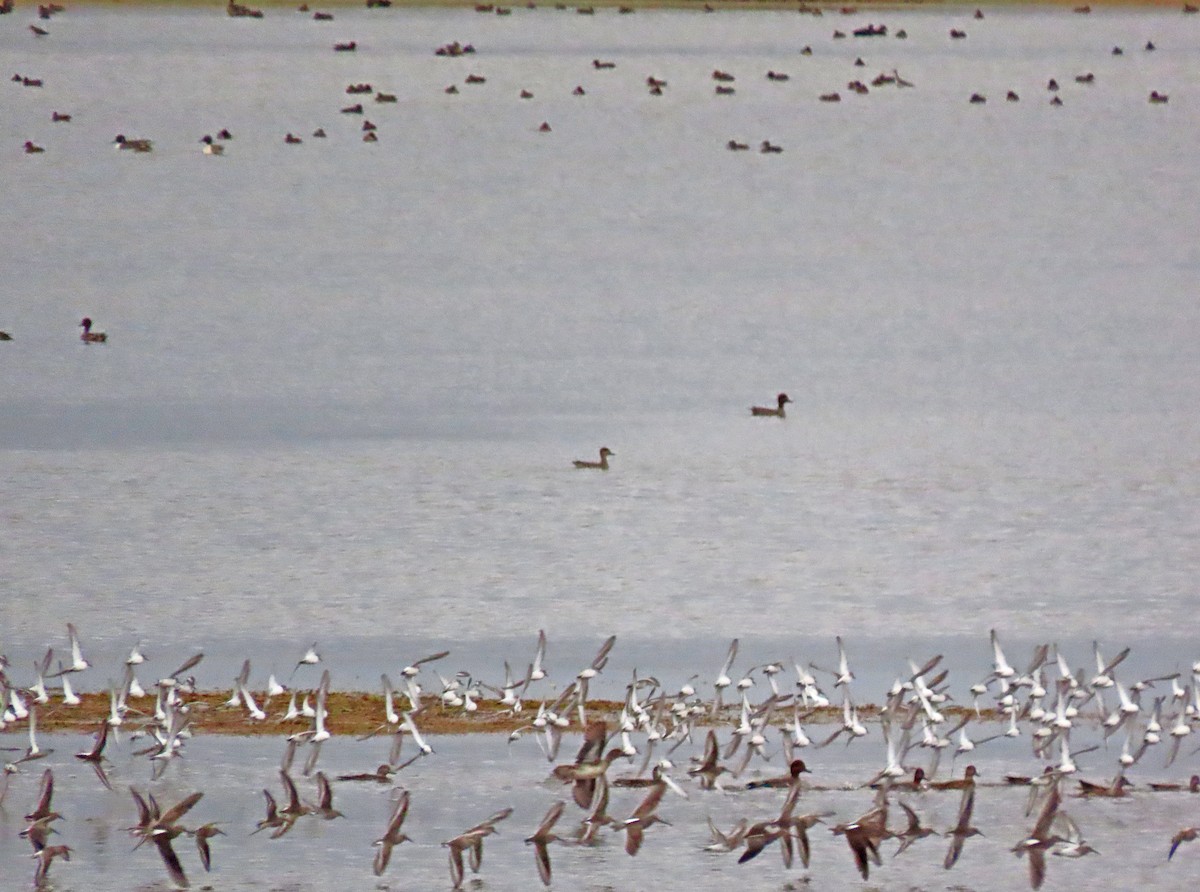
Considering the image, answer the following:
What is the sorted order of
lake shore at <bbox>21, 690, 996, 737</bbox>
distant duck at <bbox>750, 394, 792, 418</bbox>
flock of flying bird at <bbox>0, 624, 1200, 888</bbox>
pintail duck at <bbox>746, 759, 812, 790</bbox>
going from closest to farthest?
flock of flying bird at <bbox>0, 624, 1200, 888</bbox> → pintail duck at <bbox>746, 759, 812, 790</bbox> → lake shore at <bbox>21, 690, 996, 737</bbox> → distant duck at <bbox>750, 394, 792, 418</bbox>

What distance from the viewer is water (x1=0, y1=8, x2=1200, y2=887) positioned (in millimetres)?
17750

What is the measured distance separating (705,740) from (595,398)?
14.7 metres

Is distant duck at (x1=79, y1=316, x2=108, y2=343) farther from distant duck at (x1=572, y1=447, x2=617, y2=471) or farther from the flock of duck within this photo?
the flock of duck

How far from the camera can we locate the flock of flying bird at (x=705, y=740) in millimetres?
11930

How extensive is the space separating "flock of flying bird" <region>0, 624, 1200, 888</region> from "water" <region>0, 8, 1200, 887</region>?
23 centimetres

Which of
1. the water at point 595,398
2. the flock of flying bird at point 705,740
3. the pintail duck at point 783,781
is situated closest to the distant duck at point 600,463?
the water at point 595,398

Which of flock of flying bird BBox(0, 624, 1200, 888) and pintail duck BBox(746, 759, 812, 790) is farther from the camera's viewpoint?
pintail duck BBox(746, 759, 812, 790)

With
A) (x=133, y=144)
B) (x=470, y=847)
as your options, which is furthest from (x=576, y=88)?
(x=470, y=847)

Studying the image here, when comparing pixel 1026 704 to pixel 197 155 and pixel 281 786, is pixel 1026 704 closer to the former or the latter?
pixel 281 786

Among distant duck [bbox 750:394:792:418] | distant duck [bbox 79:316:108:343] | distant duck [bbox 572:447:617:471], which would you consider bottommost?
distant duck [bbox 572:447:617:471]

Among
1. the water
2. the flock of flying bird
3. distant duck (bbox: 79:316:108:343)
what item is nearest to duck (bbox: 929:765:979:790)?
the flock of flying bird

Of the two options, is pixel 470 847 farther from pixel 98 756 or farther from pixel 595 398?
pixel 595 398

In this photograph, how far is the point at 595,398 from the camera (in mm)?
28891

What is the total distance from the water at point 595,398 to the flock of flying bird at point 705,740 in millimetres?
229
